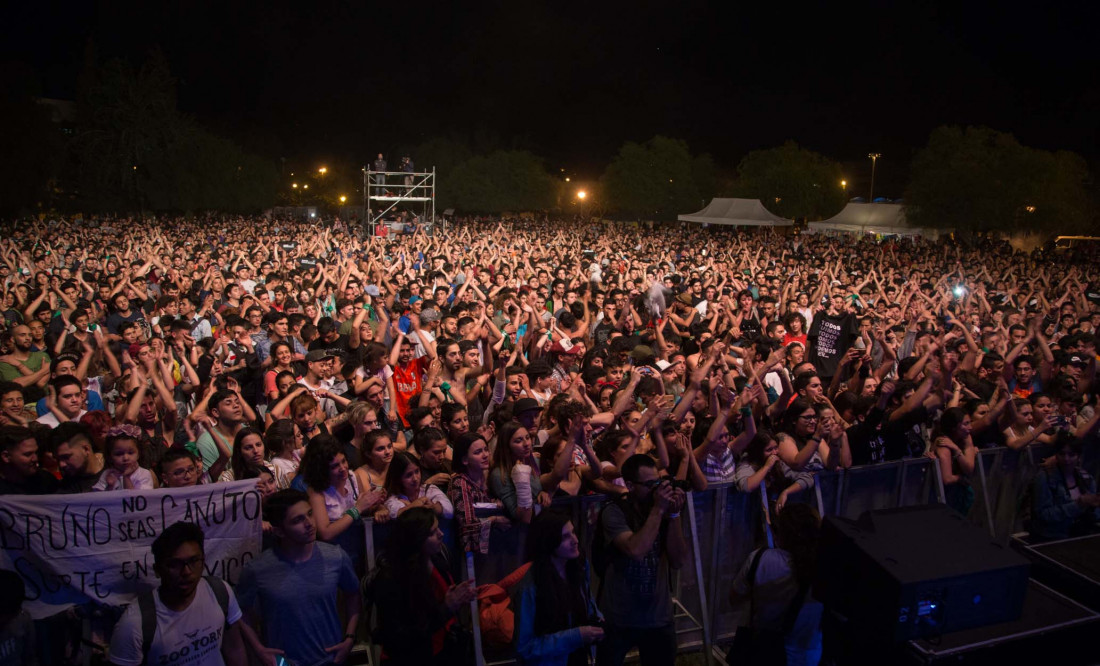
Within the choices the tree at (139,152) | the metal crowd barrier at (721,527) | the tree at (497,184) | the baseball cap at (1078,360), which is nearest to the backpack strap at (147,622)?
the metal crowd barrier at (721,527)

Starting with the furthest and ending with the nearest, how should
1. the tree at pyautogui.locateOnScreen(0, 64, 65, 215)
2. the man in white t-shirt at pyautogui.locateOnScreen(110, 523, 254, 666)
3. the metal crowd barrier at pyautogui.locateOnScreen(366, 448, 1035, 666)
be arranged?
the tree at pyautogui.locateOnScreen(0, 64, 65, 215) → the metal crowd barrier at pyautogui.locateOnScreen(366, 448, 1035, 666) → the man in white t-shirt at pyautogui.locateOnScreen(110, 523, 254, 666)

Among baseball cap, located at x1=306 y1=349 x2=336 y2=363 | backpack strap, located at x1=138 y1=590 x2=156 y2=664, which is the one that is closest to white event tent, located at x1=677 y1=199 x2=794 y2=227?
baseball cap, located at x1=306 y1=349 x2=336 y2=363

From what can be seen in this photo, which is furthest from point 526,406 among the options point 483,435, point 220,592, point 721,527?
point 220,592

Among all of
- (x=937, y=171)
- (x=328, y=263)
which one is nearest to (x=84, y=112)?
(x=328, y=263)

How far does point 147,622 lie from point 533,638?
1588 millimetres

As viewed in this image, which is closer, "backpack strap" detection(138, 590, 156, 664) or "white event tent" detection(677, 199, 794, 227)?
"backpack strap" detection(138, 590, 156, 664)

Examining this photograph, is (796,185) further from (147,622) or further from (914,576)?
(147,622)

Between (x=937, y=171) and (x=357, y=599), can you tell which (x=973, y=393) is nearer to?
(x=357, y=599)

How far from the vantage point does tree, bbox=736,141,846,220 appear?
5712 centimetres

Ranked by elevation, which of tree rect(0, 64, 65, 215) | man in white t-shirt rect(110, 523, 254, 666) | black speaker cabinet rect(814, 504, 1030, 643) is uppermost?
tree rect(0, 64, 65, 215)

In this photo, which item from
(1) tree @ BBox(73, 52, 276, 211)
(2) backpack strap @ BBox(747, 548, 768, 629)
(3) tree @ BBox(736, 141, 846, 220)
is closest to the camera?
(2) backpack strap @ BBox(747, 548, 768, 629)

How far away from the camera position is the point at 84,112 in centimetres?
5056

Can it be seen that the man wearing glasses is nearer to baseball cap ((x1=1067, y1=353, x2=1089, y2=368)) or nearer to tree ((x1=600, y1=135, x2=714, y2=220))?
baseball cap ((x1=1067, y1=353, x2=1089, y2=368))

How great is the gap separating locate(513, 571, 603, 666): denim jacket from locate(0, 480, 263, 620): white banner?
1337 mm
